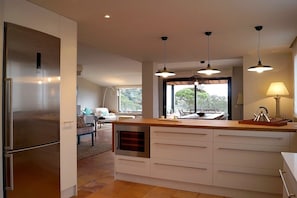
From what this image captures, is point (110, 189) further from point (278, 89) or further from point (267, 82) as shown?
point (267, 82)

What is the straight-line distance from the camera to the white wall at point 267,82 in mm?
5438

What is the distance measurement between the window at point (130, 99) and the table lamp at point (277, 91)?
28.4ft

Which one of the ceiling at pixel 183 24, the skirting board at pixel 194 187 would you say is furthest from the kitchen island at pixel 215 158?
the ceiling at pixel 183 24

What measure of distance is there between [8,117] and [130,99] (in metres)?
11.4

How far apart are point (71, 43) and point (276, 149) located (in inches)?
113

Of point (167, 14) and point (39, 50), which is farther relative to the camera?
point (167, 14)

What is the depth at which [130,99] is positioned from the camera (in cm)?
1370

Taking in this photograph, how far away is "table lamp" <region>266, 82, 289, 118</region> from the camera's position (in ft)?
17.1

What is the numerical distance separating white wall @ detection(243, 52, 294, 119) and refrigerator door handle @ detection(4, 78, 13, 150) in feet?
16.3

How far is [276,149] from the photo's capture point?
9.29 ft

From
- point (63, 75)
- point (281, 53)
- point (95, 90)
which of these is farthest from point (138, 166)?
point (95, 90)

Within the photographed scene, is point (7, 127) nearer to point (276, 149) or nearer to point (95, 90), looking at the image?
point (276, 149)

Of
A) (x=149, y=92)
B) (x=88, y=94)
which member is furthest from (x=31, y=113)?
(x=88, y=94)

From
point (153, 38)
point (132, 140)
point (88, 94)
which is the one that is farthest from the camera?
point (88, 94)
